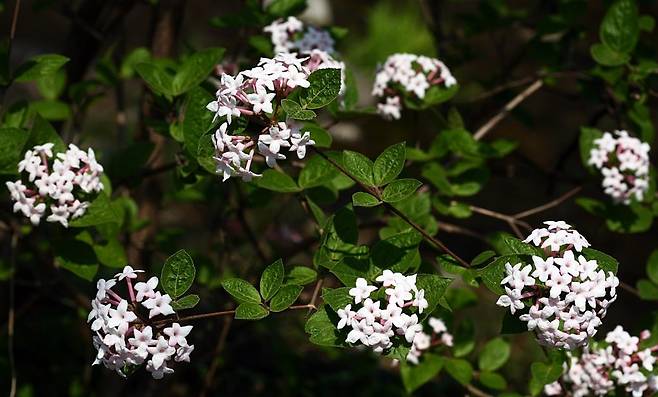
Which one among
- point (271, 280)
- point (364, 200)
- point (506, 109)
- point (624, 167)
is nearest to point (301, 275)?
point (271, 280)

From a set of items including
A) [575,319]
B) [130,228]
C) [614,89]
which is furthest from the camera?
[130,228]

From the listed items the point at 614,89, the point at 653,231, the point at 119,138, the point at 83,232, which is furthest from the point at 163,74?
the point at 653,231

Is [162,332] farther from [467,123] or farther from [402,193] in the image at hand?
[467,123]

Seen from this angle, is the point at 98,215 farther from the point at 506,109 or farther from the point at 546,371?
the point at 506,109

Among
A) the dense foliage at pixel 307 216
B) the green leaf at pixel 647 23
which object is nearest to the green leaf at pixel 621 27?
the dense foliage at pixel 307 216

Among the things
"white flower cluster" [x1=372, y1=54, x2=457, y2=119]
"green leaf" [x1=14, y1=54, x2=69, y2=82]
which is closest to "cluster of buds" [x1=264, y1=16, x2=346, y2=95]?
"white flower cluster" [x1=372, y1=54, x2=457, y2=119]

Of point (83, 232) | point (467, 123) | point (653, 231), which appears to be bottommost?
point (653, 231)
